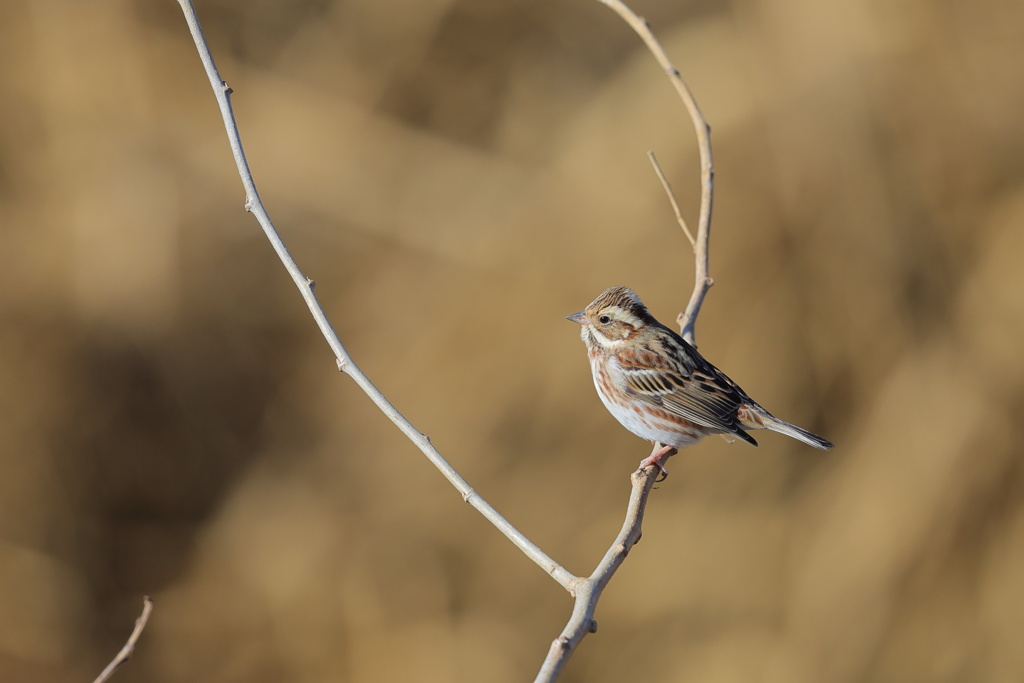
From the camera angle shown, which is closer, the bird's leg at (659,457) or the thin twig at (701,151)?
the thin twig at (701,151)

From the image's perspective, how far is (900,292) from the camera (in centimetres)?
441

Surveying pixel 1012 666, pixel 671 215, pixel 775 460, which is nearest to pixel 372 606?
pixel 775 460

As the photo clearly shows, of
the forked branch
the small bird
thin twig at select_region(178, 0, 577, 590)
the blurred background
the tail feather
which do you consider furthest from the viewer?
the blurred background

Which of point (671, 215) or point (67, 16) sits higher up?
point (671, 215)

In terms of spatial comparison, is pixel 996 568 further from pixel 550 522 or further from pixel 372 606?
pixel 372 606

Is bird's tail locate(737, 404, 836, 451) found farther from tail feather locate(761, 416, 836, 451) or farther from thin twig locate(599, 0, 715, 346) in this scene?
thin twig locate(599, 0, 715, 346)

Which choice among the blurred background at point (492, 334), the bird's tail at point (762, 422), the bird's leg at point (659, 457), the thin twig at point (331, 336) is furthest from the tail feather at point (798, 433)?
the blurred background at point (492, 334)

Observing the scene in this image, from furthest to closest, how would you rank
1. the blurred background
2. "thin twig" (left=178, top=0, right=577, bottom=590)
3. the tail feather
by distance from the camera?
the blurred background < the tail feather < "thin twig" (left=178, top=0, right=577, bottom=590)

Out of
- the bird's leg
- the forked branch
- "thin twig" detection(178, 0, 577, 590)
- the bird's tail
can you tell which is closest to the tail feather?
the bird's tail

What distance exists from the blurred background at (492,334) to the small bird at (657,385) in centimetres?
154

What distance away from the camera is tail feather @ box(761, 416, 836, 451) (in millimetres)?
2568

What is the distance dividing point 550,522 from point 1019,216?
2954 mm

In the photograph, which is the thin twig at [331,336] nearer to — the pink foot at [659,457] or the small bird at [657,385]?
the pink foot at [659,457]

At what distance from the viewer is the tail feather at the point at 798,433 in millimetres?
2568
